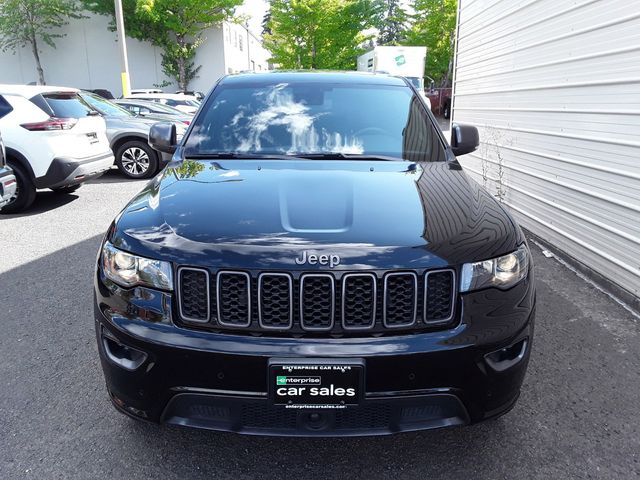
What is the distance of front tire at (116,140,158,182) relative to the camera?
980 centimetres

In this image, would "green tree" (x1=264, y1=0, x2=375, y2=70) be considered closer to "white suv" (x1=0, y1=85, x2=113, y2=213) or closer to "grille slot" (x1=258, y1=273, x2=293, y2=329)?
"white suv" (x1=0, y1=85, x2=113, y2=213)

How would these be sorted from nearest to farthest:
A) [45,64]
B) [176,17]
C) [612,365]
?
1. [612,365]
2. [176,17]
3. [45,64]

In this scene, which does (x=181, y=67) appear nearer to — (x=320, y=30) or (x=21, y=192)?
(x=320, y=30)

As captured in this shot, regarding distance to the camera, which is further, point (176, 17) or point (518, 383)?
point (176, 17)

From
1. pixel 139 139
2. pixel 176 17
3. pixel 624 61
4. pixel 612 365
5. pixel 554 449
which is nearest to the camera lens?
pixel 554 449

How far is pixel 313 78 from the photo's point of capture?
3.63 metres

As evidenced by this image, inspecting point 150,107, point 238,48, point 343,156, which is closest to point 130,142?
point 150,107

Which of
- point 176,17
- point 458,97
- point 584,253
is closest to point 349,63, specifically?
point 176,17

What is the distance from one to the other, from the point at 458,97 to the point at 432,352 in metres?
8.67

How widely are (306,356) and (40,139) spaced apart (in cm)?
629

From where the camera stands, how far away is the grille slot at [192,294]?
6.43 feet

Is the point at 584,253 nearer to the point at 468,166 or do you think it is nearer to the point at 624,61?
the point at 624,61

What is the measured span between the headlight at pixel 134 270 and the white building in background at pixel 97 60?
34.7 m

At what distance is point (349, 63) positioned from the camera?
33.3 m
